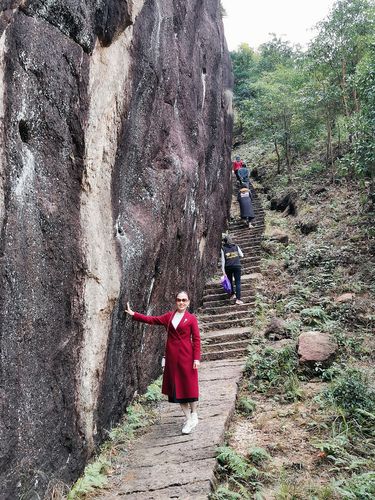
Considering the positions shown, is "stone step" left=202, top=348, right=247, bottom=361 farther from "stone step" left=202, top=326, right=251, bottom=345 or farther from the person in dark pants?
the person in dark pants

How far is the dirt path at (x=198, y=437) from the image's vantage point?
16.0 ft

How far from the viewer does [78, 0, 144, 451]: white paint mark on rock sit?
559 cm

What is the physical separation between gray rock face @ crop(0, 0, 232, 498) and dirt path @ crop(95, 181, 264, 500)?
62 cm

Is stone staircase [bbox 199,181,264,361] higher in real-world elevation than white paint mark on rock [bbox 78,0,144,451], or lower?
lower

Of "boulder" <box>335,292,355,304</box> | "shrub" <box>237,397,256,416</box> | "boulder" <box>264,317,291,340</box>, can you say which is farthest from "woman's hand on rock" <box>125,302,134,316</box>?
"boulder" <box>335,292,355,304</box>

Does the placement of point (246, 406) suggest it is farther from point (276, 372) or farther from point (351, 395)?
point (351, 395)

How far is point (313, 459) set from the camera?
18.3ft

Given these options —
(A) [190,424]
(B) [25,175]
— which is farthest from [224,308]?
(B) [25,175]

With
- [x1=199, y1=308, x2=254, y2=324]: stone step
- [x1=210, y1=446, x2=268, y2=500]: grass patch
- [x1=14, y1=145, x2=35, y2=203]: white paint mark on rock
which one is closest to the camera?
[x1=14, y1=145, x2=35, y2=203]: white paint mark on rock

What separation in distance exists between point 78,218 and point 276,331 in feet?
18.6

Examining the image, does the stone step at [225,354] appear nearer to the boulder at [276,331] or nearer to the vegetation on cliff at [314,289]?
the vegetation on cliff at [314,289]

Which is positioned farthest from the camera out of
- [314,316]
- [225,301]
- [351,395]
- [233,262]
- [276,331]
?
[225,301]

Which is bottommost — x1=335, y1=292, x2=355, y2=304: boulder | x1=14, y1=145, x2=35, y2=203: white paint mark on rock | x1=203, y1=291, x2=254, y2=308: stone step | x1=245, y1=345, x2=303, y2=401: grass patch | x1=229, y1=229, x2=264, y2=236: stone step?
x1=245, y1=345, x2=303, y2=401: grass patch

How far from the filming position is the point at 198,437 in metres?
5.91
